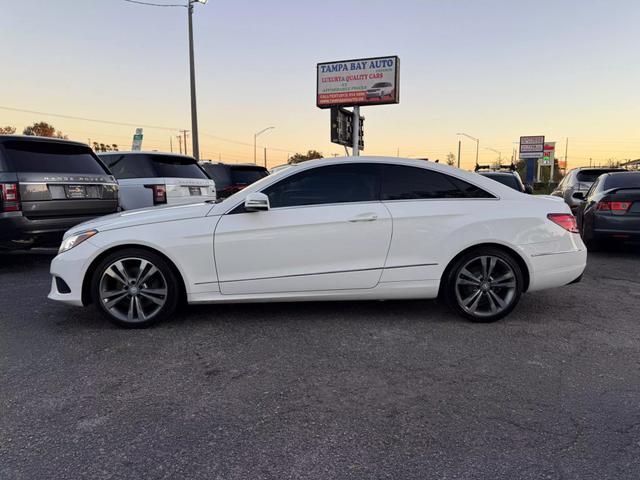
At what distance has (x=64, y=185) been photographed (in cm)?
649

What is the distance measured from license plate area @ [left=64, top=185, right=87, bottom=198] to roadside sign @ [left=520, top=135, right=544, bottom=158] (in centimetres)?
3356

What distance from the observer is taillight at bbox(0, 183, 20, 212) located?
19.3 ft

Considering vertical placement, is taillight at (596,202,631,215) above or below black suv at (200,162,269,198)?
below

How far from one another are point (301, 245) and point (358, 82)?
20.6 metres

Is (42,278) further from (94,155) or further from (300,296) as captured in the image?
(300,296)

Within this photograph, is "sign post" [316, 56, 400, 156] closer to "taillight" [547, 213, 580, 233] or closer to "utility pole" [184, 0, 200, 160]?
"utility pole" [184, 0, 200, 160]

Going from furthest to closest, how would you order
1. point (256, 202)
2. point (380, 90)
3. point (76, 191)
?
1. point (380, 90)
2. point (76, 191)
3. point (256, 202)

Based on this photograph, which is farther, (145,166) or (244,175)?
(244,175)

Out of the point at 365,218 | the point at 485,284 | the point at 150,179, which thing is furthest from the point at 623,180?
the point at 150,179

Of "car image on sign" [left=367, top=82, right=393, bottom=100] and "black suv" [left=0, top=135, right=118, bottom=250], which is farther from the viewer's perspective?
"car image on sign" [left=367, top=82, right=393, bottom=100]

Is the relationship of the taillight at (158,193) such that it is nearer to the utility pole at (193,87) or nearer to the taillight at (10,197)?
the taillight at (10,197)

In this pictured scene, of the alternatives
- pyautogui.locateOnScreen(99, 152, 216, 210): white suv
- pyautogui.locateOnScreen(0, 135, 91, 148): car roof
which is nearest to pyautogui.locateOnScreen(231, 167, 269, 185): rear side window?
pyautogui.locateOnScreen(99, 152, 216, 210): white suv

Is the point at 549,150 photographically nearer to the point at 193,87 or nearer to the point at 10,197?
the point at 193,87

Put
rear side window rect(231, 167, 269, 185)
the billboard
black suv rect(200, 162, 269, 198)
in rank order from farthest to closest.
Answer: the billboard
rear side window rect(231, 167, 269, 185)
black suv rect(200, 162, 269, 198)
